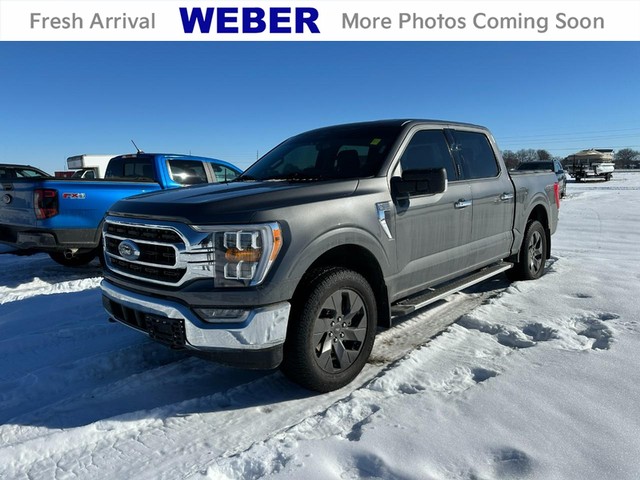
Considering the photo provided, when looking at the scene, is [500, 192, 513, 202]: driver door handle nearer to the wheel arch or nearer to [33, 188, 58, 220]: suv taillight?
the wheel arch

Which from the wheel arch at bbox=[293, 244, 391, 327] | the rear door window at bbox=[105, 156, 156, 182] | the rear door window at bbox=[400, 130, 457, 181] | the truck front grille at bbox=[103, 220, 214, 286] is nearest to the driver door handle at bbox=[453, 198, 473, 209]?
the rear door window at bbox=[400, 130, 457, 181]

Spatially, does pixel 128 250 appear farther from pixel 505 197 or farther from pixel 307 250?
pixel 505 197

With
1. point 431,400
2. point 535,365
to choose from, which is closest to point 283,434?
point 431,400

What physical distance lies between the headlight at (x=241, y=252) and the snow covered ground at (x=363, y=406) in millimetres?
855

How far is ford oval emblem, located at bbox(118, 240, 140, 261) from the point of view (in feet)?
9.48

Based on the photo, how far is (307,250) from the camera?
2738 mm

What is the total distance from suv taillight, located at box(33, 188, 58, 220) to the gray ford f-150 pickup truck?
112 inches

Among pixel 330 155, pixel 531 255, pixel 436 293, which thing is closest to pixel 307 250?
pixel 330 155

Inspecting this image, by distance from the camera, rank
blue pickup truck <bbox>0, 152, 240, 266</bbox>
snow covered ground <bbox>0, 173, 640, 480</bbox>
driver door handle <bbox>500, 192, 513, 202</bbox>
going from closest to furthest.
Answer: snow covered ground <bbox>0, 173, 640, 480</bbox> → driver door handle <bbox>500, 192, 513, 202</bbox> → blue pickup truck <bbox>0, 152, 240, 266</bbox>

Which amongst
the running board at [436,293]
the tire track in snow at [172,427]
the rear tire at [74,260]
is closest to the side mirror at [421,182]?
the running board at [436,293]

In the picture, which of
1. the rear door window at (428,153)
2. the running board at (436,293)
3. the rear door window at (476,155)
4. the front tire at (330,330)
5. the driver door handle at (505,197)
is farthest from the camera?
the driver door handle at (505,197)

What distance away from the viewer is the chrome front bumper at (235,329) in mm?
2551

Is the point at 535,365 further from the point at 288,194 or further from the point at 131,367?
the point at 131,367

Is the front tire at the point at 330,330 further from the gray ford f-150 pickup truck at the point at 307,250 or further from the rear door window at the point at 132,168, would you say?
the rear door window at the point at 132,168
